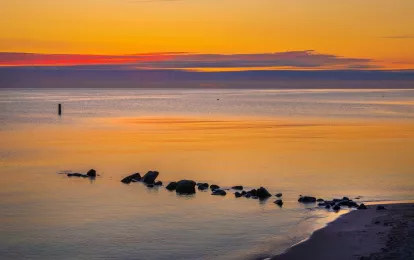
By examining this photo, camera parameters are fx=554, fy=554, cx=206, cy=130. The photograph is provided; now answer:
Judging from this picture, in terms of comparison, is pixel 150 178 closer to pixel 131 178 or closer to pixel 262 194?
pixel 131 178

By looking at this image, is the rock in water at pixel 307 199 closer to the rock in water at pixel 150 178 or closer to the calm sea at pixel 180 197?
the calm sea at pixel 180 197

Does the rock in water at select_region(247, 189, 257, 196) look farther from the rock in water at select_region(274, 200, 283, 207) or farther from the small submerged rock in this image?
the small submerged rock

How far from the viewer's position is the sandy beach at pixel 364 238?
16.6 metres

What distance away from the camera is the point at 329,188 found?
29266 mm

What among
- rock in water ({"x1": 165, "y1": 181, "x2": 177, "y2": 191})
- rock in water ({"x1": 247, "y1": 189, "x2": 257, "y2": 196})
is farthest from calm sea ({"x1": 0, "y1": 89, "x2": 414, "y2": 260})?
rock in water ({"x1": 247, "y1": 189, "x2": 257, "y2": 196})

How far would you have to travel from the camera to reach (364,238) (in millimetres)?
18719

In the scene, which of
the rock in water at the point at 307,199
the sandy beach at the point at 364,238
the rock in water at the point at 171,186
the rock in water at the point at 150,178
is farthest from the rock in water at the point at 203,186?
the sandy beach at the point at 364,238

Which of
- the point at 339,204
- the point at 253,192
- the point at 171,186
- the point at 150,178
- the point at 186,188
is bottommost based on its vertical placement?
the point at 339,204

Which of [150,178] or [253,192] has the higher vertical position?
[150,178]

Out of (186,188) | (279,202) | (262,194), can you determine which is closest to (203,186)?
(186,188)

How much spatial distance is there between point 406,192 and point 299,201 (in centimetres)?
598

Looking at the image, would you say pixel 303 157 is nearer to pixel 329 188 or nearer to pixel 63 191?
pixel 329 188

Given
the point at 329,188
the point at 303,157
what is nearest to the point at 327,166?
the point at 303,157

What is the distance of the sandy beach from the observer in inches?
655
